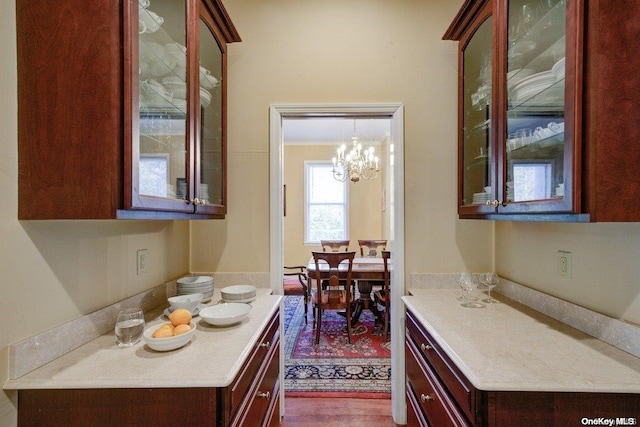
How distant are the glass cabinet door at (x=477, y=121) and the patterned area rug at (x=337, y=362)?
64.6 inches

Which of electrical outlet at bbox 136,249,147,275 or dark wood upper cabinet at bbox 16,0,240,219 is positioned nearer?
dark wood upper cabinet at bbox 16,0,240,219

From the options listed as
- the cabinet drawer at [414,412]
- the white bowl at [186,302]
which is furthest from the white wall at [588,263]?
the white bowl at [186,302]

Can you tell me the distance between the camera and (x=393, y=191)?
2047mm

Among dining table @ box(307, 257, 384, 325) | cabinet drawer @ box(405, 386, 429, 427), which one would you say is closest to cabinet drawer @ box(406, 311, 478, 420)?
cabinet drawer @ box(405, 386, 429, 427)

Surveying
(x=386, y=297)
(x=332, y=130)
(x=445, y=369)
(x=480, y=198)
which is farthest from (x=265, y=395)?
(x=332, y=130)

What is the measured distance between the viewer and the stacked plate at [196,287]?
1.68 metres

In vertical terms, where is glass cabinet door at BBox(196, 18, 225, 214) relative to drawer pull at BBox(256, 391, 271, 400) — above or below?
above

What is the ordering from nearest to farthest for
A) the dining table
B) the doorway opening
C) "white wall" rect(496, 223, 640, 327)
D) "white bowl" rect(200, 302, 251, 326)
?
"white wall" rect(496, 223, 640, 327) < "white bowl" rect(200, 302, 251, 326) < the doorway opening < the dining table

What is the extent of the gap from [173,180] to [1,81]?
0.57 metres

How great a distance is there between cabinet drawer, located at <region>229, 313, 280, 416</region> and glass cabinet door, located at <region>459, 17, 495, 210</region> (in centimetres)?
127

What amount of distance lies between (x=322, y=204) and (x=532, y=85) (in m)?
→ 4.81

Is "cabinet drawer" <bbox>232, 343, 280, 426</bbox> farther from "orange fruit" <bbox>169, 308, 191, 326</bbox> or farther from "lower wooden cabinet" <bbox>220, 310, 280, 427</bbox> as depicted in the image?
"orange fruit" <bbox>169, 308, 191, 326</bbox>

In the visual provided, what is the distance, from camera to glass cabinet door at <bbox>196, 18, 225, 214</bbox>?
156 centimetres

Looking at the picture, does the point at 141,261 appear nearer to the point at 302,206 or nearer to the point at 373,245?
the point at 373,245
